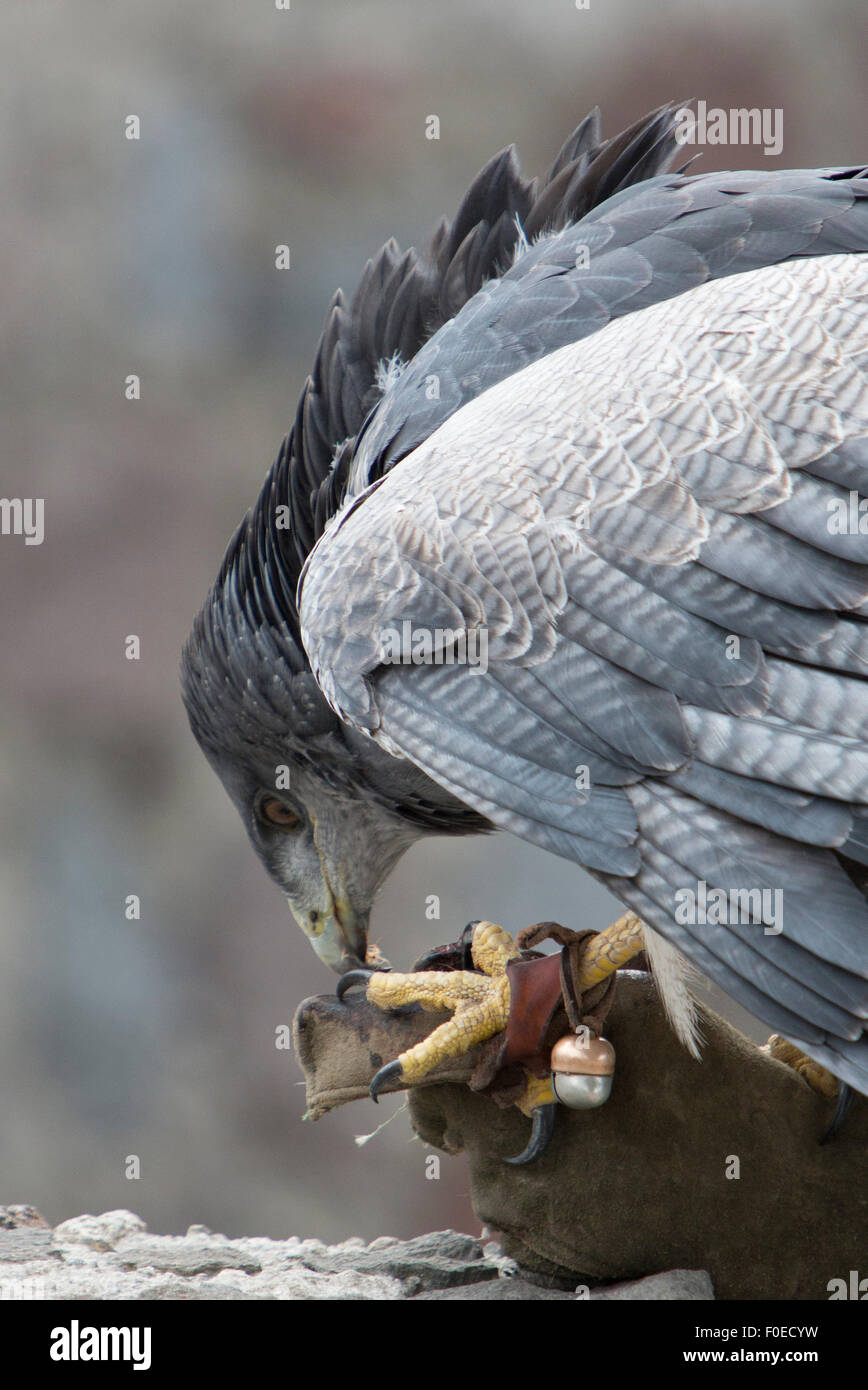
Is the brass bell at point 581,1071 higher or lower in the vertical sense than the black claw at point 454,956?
lower

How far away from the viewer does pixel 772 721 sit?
148cm

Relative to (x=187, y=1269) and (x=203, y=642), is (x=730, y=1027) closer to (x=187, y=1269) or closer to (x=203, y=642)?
(x=187, y=1269)

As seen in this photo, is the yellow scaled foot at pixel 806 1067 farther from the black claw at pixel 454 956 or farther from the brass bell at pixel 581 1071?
the black claw at pixel 454 956

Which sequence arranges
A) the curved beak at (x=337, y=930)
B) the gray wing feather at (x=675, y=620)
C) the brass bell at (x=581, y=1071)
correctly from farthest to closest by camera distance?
the curved beak at (x=337, y=930), the brass bell at (x=581, y=1071), the gray wing feather at (x=675, y=620)

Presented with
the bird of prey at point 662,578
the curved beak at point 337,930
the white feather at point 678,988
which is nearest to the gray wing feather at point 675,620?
the bird of prey at point 662,578

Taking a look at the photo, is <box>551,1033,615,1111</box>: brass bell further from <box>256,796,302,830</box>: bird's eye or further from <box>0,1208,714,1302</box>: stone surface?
<box>256,796,302,830</box>: bird's eye

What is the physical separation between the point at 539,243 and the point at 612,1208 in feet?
4.86

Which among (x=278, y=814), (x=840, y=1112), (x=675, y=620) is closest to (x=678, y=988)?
(x=840, y=1112)

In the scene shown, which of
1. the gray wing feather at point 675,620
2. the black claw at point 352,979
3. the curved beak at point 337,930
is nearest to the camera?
the gray wing feather at point 675,620

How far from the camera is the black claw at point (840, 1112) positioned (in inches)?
68.7

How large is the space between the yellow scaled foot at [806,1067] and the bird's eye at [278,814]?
36.5 inches

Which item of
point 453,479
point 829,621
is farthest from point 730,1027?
Result: point 453,479

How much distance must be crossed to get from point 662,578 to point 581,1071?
630mm

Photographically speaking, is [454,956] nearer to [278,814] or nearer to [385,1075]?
[385,1075]
